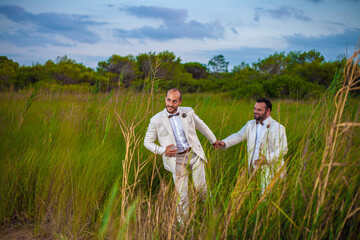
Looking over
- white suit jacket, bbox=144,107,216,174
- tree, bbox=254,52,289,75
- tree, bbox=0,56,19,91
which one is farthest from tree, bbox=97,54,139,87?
tree, bbox=254,52,289,75

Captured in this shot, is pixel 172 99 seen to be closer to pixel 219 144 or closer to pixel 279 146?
pixel 219 144

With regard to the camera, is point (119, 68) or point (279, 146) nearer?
point (279, 146)

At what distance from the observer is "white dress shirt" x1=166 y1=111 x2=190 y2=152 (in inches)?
122

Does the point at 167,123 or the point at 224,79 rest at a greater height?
the point at 224,79

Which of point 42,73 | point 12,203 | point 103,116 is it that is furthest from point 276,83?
point 42,73

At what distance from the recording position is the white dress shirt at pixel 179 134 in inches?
122

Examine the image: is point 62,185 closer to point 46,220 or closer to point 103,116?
point 46,220

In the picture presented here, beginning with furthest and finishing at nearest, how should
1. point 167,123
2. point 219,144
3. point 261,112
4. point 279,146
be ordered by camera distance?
point 219,144 < point 261,112 < point 167,123 < point 279,146

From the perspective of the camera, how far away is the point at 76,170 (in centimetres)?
300

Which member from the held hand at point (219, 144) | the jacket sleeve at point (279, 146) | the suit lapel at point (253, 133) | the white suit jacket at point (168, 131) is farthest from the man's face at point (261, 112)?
the white suit jacket at point (168, 131)

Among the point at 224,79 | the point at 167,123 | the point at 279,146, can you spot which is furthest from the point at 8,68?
the point at 279,146

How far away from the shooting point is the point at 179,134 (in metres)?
3.11

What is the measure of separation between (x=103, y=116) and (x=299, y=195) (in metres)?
3.55

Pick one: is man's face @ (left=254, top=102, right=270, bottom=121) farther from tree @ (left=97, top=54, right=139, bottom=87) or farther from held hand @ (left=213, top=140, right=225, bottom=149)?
tree @ (left=97, top=54, right=139, bottom=87)
